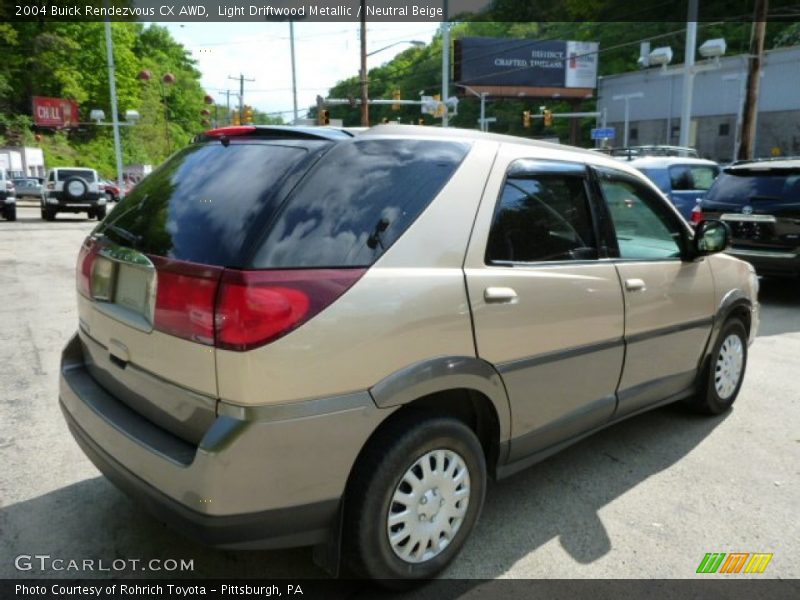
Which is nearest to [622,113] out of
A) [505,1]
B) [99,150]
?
[505,1]

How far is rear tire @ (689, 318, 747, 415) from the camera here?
4.32m

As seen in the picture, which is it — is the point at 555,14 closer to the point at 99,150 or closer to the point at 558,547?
the point at 99,150

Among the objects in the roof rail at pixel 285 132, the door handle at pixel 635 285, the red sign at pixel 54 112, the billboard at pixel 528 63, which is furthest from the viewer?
the billboard at pixel 528 63

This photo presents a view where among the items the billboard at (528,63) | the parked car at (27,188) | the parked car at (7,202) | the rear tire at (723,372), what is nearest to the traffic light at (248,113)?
the parked car at (27,188)

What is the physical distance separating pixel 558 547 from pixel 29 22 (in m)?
60.5

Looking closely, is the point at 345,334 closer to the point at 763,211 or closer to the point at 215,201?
the point at 215,201

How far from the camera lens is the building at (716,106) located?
4053 cm

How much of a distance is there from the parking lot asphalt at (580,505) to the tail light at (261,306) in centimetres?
43

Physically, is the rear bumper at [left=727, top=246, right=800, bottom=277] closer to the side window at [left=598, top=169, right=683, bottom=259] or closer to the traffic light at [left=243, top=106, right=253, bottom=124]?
the side window at [left=598, top=169, right=683, bottom=259]

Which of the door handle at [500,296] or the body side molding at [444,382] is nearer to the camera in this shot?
the body side molding at [444,382]

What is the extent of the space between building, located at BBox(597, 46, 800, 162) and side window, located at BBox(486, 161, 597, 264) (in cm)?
3527

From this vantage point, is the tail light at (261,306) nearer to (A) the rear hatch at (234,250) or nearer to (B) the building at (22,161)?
(A) the rear hatch at (234,250)

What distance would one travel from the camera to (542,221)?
3078 mm

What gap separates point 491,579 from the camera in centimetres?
271
